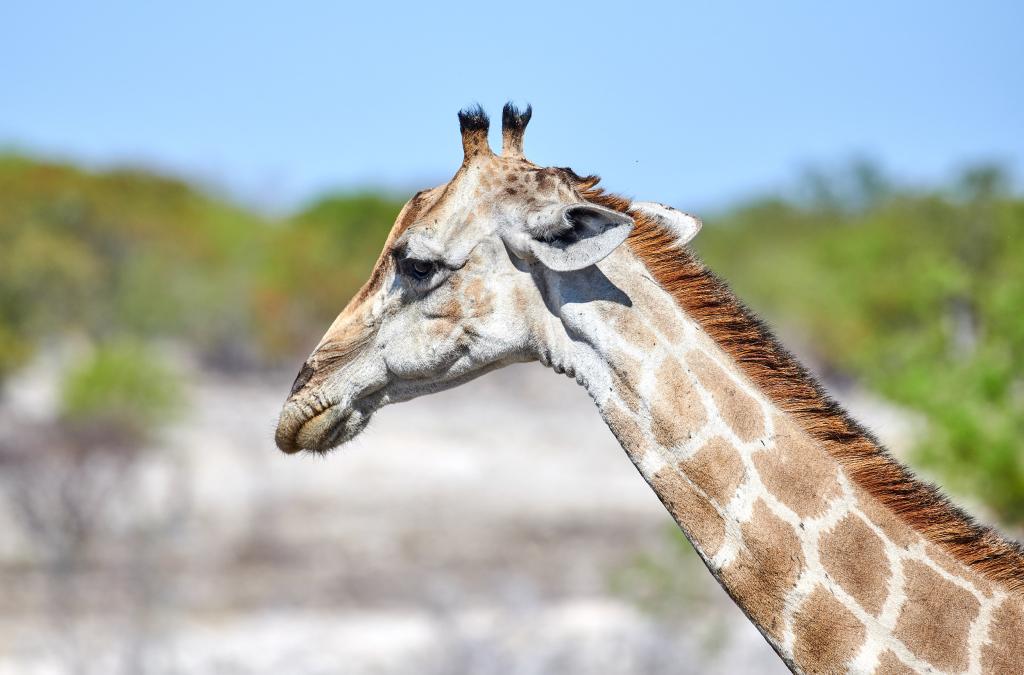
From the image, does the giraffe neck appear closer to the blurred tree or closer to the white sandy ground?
the white sandy ground

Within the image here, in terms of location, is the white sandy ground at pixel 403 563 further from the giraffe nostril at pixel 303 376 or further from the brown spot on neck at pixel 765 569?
the brown spot on neck at pixel 765 569

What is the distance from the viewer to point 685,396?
165 inches

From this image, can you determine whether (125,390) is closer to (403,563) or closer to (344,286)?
(403,563)

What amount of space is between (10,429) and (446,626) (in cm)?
Answer: 1412

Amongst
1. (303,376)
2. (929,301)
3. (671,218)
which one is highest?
(671,218)

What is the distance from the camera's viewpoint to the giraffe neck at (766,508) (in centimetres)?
388

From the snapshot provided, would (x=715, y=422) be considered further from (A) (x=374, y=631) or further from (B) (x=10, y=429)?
(B) (x=10, y=429)

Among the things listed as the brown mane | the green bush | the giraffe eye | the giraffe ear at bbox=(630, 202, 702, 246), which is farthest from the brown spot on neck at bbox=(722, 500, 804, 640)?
the green bush

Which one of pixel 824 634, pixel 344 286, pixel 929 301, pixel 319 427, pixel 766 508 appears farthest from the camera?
pixel 344 286

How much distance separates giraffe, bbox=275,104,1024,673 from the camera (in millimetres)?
3918

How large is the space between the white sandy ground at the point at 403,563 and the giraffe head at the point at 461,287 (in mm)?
5461

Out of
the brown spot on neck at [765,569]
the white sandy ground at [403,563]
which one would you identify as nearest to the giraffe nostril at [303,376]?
the brown spot on neck at [765,569]

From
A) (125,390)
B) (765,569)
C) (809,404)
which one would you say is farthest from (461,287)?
(125,390)

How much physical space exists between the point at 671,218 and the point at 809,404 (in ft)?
2.83
